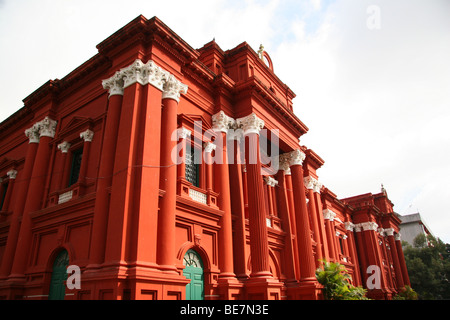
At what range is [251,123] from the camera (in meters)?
13.8

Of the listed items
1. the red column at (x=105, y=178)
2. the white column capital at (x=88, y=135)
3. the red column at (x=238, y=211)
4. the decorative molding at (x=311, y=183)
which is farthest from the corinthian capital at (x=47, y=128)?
the decorative molding at (x=311, y=183)

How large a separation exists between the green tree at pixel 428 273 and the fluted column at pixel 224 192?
3477 cm

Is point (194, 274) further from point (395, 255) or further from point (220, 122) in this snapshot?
point (395, 255)

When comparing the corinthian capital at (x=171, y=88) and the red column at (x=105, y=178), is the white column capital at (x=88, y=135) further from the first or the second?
the corinthian capital at (x=171, y=88)

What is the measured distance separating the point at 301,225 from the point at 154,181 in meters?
8.54

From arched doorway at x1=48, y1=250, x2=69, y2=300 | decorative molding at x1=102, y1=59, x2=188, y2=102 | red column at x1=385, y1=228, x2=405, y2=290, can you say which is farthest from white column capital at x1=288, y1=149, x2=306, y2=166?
red column at x1=385, y1=228, x2=405, y2=290

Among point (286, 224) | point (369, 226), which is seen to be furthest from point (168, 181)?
point (369, 226)

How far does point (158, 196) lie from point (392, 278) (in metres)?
31.8

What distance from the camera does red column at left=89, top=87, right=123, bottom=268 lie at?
8.99 m

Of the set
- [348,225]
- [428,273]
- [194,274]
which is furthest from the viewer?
[428,273]

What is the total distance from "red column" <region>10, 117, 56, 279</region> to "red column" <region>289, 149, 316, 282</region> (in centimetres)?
1087

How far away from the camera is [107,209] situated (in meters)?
9.47
